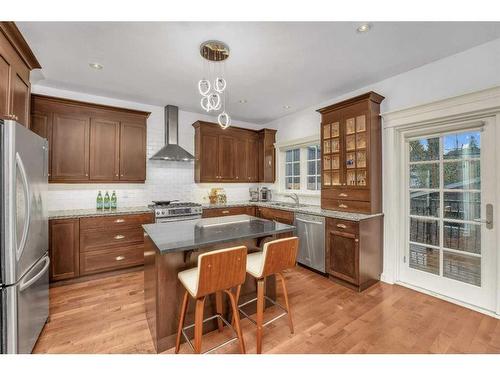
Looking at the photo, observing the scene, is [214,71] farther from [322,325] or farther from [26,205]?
[322,325]

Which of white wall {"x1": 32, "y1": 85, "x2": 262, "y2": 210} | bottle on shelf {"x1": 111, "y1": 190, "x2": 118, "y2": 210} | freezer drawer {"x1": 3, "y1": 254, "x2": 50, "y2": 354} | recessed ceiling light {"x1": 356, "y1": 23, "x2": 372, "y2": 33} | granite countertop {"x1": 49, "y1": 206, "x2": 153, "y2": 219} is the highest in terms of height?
recessed ceiling light {"x1": 356, "y1": 23, "x2": 372, "y2": 33}

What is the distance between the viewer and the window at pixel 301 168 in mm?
4352

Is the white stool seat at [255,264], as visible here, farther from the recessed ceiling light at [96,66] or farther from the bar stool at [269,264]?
the recessed ceiling light at [96,66]

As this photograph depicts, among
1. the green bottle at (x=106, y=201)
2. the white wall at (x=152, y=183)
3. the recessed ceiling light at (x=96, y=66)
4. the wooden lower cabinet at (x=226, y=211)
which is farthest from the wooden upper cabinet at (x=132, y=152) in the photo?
the wooden lower cabinet at (x=226, y=211)

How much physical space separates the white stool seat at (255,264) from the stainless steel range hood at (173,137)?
8.16ft

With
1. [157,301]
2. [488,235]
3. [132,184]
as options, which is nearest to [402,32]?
[488,235]

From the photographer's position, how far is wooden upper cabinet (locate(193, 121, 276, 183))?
4.44 meters

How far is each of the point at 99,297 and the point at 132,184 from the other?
1.86m

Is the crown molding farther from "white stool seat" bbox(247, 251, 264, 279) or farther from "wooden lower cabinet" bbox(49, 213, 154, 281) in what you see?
"wooden lower cabinet" bbox(49, 213, 154, 281)

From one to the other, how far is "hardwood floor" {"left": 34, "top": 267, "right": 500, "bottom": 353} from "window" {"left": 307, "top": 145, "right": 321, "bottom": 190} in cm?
201

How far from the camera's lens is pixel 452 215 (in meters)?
2.65

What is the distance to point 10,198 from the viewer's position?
147 cm

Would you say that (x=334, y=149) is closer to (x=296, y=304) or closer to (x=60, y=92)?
(x=296, y=304)

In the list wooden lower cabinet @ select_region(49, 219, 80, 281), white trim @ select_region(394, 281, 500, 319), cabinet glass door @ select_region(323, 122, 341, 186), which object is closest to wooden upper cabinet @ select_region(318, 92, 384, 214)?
cabinet glass door @ select_region(323, 122, 341, 186)
